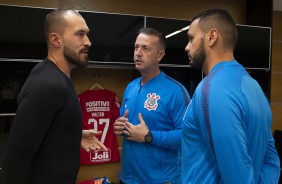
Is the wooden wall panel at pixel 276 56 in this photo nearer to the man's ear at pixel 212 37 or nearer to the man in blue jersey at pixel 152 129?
the man in blue jersey at pixel 152 129

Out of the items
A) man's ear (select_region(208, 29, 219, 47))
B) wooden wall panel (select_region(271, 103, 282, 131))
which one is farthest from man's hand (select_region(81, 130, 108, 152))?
wooden wall panel (select_region(271, 103, 282, 131))

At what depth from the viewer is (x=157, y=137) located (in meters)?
1.63

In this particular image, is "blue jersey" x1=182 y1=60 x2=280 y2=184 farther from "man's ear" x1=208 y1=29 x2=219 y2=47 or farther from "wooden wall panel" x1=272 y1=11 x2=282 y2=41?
"wooden wall panel" x1=272 y1=11 x2=282 y2=41

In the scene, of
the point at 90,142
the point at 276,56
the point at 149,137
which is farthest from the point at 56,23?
the point at 276,56

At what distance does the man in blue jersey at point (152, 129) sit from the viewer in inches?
64.9

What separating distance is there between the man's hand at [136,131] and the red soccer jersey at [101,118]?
98 centimetres

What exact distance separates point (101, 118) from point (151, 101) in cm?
99

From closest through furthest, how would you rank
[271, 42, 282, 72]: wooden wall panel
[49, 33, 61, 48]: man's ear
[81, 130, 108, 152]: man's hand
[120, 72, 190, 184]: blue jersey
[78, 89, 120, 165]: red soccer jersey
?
[49, 33, 61, 48]: man's ear < [81, 130, 108, 152]: man's hand < [120, 72, 190, 184]: blue jersey < [78, 89, 120, 165]: red soccer jersey < [271, 42, 282, 72]: wooden wall panel

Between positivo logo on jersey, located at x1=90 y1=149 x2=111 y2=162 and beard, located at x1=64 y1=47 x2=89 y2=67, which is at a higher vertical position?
beard, located at x1=64 y1=47 x2=89 y2=67

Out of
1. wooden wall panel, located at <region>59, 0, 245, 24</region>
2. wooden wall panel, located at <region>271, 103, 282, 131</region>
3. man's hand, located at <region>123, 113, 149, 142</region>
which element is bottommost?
man's hand, located at <region>123, 113, 149, 142</region>

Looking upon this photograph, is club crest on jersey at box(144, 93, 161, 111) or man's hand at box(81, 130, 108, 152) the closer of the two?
man's hand at box(81, 130, 108, 152)

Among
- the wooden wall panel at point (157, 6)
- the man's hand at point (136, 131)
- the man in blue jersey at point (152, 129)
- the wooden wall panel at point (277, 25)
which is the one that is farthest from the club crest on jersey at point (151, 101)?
the wooden wall panel at point (277, 25)

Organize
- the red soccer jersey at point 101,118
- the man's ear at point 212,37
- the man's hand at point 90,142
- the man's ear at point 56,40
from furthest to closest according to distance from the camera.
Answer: the red soccer jersey at point 101,118, the man's hand at point 90,142, the man's ear at point 56,40, the man's ear at point 212,37

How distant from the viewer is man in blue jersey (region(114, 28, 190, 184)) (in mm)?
1647
